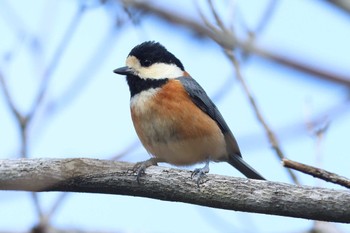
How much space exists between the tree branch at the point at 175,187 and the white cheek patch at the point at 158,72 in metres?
1.58

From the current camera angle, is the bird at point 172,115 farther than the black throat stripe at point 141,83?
No

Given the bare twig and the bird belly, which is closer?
the bare twig

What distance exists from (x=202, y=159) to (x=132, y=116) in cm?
79

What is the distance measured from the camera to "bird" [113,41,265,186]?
16.3ft

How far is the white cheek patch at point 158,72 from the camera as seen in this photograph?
17.9 feet

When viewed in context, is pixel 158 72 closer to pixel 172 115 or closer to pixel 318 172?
pixel 172 115

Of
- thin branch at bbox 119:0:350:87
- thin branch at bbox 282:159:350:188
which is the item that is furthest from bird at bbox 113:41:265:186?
thin branch at bbox 119:0:350:87

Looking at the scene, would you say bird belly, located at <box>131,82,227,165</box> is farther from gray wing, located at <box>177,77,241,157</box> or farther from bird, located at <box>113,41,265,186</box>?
gray wing, located at <box>177,77,241,157</box>

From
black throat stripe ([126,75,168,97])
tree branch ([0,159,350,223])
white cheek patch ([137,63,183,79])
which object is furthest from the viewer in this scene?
white cheek patch ([137,63,183,79])

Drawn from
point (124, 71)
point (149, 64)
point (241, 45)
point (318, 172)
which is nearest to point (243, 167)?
point (149, 64)

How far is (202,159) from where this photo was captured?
5.21 meters

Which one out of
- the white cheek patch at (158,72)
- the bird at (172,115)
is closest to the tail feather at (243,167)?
the bird at (172,115)

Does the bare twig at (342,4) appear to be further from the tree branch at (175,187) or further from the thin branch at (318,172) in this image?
the tree branch at (175,187)

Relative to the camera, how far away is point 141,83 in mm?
5395
